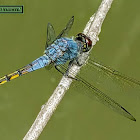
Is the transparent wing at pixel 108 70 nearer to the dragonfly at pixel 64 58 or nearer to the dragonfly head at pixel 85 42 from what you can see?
the dragonfly at pixel 64 58

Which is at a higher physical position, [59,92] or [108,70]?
[108,70]

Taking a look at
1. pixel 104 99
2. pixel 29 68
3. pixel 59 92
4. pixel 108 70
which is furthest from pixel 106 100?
pixel 29 68

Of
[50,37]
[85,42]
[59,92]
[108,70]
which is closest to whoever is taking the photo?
[59,92]

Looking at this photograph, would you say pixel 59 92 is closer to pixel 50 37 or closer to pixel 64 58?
pixel 64 58

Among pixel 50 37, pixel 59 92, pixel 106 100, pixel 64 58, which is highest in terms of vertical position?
pixel 50 37

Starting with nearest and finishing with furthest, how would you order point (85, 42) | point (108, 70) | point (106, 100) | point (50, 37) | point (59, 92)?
point (59, 92) → point (106, 100) → point (85, 42) → point (108, 70) → point (50, 37)

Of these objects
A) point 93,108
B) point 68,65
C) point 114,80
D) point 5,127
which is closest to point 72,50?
point 68,65

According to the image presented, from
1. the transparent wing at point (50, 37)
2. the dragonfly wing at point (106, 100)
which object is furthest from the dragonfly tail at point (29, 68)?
the dragonfly wing at point (106, 100)

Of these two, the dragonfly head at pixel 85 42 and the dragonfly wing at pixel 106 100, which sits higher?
the dragonfly head at pixel 85 42

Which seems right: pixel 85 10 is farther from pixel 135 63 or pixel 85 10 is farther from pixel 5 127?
pixel 5 127
